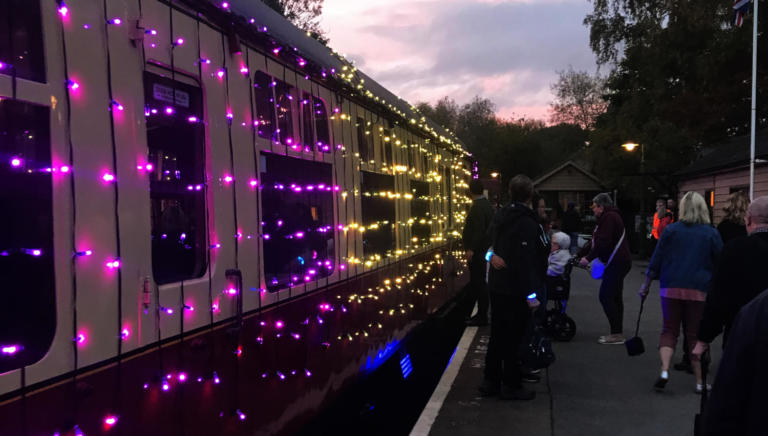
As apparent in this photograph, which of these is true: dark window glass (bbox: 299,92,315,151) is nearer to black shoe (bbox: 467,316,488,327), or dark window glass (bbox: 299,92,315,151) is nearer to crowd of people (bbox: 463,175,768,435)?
crowd of people (bbox: 463,175,768,435)

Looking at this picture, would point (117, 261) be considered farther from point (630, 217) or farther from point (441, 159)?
point (630, 217)

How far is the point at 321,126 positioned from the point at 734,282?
2764 millimetres

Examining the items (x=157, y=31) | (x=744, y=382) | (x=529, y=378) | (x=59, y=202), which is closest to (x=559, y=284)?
(x=529, y=378)

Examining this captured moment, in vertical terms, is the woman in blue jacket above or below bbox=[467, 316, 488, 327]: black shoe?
above

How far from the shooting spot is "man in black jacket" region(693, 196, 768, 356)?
3.75 metres

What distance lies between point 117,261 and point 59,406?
1.72 feet

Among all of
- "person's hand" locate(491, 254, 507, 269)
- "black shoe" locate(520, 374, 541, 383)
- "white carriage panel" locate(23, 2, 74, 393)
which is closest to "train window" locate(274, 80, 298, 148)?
"white carriage panel" locate(23, 2, 74, 393)

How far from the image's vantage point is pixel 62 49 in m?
2.02

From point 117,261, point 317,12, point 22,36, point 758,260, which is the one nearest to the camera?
point 22,36

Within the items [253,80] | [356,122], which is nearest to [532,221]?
[356,122]

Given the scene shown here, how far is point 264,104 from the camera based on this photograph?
346 centimetres

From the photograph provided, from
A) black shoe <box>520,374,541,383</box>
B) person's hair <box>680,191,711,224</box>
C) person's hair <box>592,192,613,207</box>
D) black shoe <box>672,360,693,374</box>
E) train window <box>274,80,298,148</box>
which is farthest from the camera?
person's hair <box>592,192,613,207</box>

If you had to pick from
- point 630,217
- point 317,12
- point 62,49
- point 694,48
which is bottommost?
point 630,217

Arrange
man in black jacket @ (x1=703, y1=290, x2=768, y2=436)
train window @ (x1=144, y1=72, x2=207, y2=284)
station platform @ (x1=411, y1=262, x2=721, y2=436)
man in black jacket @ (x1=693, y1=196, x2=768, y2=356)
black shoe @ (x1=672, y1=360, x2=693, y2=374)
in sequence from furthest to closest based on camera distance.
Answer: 1. black shoe @ (x1=672, y1=360, x2=693, y2=374)
2. station platform @ (x1=411, y1=262, x2=721, y2=436)
3. man in black jacket @ (x1=693, y1=196, x2=768, y2=356)
4. train window @ (x1=144, y1=72, x2=207, y2=284)
5. man in black jacket @ (x1=703, y1=290, x2=768, y2=436)
